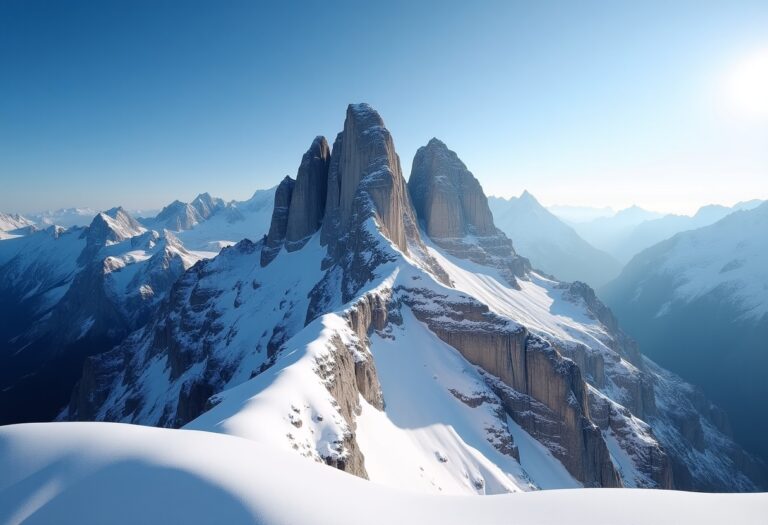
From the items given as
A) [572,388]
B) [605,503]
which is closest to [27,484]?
[605,503]

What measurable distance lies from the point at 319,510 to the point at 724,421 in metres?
184

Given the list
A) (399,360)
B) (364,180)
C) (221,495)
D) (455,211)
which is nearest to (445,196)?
(455,211)

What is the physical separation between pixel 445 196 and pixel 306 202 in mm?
53877

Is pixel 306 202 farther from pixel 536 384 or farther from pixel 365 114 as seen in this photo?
pixel 536 384

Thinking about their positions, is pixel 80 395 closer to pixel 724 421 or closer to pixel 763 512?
pixel 763 512

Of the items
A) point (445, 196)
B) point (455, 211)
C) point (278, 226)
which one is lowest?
point (278, 226)

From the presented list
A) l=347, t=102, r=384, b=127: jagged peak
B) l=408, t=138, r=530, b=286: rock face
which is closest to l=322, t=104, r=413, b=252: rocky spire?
l=347, t=102, r=384, b=127: jagged peak

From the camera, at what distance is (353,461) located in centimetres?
2977

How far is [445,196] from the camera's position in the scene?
5699 inches

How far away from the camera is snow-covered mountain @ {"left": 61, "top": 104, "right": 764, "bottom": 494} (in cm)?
3916

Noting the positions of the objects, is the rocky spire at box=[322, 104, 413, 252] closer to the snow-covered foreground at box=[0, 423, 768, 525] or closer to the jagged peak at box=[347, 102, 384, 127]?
the jagged peak at box=[347, 102, 384, 127]

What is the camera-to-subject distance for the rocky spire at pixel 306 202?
113062mm

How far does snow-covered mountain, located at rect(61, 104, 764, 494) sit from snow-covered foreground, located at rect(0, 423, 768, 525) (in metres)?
4.14

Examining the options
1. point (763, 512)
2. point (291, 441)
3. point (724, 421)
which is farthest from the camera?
point (724, 421)
